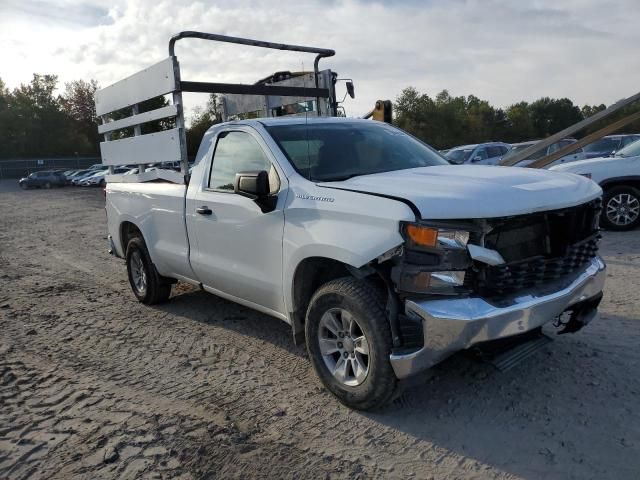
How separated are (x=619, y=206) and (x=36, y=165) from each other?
65203mm

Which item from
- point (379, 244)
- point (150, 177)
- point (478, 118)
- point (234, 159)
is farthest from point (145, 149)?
point (478, 118)

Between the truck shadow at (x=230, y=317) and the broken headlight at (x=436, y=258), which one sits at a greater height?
the broken headlight at (x=436, y=258)

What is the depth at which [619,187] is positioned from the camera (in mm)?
9047

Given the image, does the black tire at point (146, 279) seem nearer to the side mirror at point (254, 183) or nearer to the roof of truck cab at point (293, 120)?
the roof of truck cab at point (293, 120)

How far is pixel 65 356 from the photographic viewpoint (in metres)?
4.82

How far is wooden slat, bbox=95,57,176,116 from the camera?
17.9 feet

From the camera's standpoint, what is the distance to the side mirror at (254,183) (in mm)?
3901

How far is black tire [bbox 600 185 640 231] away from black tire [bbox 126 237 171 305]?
7.03 m

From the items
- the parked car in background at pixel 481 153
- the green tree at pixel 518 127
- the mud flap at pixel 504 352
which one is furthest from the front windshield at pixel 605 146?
the green tree at pixel 518 127

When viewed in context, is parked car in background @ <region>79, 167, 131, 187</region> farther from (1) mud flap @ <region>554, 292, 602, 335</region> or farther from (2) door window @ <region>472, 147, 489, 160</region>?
(1) mud flap @ <region>554, 292, 602, 335</region>

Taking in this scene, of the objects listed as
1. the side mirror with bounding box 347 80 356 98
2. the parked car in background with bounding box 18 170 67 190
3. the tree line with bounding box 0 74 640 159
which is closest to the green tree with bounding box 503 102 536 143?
the tree line with bounding box 0 74 640 159

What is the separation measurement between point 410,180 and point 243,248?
1513 mm

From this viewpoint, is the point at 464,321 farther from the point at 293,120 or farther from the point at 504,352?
the point at 293,120

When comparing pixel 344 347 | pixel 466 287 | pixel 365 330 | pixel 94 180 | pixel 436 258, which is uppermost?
pixel 436 258
